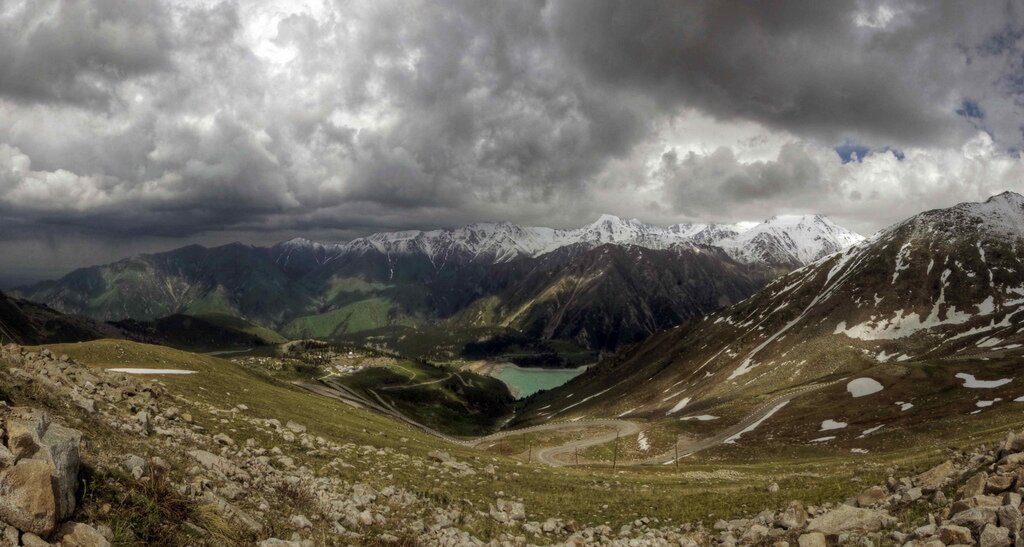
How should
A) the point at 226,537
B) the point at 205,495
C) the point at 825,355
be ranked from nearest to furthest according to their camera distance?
the point at 226,537 < the point at 205,495 < the point at 825,355

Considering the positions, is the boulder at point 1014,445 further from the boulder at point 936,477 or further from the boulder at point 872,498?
the boulder at point 872,498

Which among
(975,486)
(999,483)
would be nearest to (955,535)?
(999,483)

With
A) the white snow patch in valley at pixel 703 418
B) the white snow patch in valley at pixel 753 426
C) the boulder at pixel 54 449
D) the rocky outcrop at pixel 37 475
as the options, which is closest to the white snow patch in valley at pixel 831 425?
the white snow patch in valley at pixel 753 426

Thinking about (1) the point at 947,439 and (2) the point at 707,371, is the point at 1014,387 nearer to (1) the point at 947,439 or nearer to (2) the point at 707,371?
(1) the point at 947,439

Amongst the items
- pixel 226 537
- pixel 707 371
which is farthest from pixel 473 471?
Answer: pixel 707 371

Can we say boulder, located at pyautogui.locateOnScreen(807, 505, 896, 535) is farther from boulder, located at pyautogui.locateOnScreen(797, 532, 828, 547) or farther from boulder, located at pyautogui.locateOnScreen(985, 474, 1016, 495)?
boulder, located at pyautogui.locateOnScreen(985, 474, 1016, 495)

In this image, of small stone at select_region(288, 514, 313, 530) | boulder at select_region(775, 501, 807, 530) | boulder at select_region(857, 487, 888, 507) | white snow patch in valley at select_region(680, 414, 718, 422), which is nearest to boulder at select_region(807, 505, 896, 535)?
boulder at select_region(775, 501, 807, 530)
